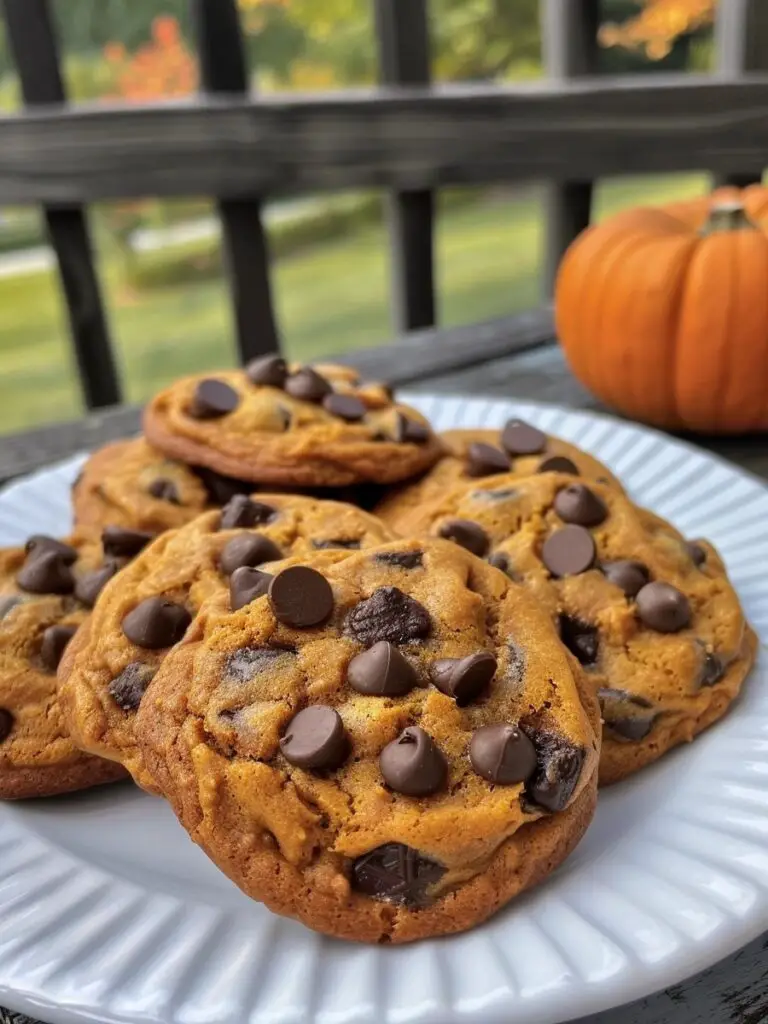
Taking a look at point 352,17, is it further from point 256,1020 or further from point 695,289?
point 256,1020

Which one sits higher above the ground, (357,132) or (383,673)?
(357,132)

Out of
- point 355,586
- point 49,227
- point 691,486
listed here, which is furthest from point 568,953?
point 49,227

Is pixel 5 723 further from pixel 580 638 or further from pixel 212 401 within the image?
pixel 580 638

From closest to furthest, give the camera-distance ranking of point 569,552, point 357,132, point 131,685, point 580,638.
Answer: point 131,685 → point 580,638 → point 569,552 → point 357,132

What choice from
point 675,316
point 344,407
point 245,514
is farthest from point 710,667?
point 675,316

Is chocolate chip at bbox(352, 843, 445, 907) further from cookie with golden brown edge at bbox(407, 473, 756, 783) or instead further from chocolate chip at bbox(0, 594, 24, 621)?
chocolate chip at bbox(0, 594, 24, 621)

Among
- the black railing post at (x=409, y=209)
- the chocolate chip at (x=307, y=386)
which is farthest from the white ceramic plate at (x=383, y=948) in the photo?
the black railing post at (x=409, y=209)
